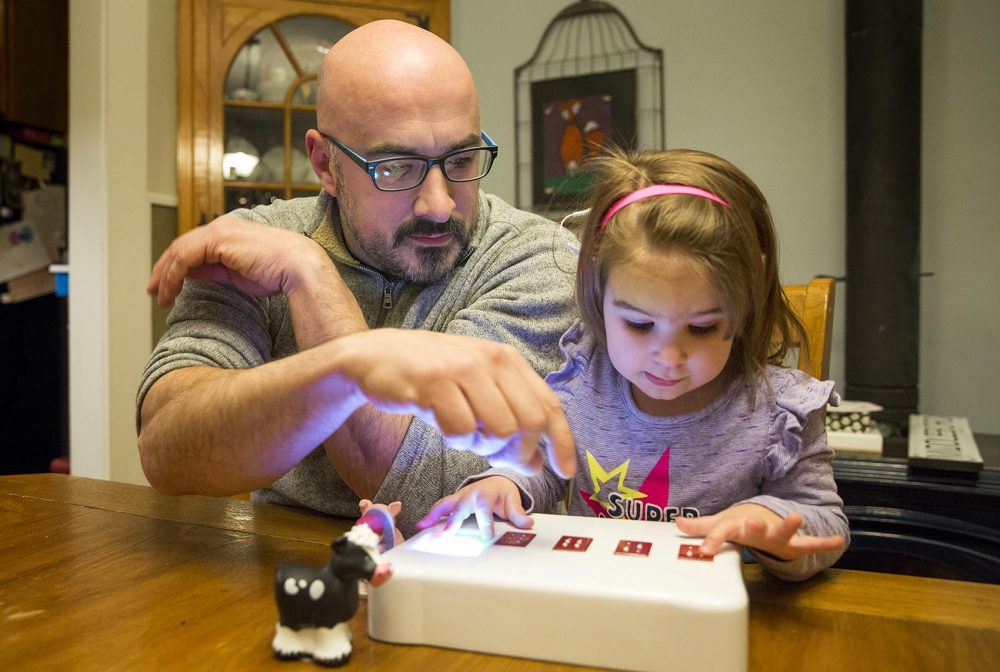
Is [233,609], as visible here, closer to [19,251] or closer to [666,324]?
[666,324]

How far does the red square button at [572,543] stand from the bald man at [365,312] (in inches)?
2.7

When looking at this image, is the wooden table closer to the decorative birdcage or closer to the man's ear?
the man's ear

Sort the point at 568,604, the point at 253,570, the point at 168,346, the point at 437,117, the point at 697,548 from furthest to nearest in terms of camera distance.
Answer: the point at 437,117 < the point at 168,346 < the point at 253,570 < the point at 697,548 < the point at 568,604

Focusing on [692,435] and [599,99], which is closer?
[692,435]

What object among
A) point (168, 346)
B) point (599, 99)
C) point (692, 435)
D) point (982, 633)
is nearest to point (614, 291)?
point (692, 435)

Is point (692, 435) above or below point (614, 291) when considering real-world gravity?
below

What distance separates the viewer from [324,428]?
3.19 ft

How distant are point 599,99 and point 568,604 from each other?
3.37 meters

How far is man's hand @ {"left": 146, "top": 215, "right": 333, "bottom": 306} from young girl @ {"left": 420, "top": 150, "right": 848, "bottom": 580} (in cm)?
41

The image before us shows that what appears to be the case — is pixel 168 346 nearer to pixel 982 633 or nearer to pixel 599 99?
pixel 982 633

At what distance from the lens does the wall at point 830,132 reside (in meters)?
3.16

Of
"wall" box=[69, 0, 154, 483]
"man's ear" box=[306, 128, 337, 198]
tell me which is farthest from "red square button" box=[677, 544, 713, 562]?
"wall" box=[69, 0, 154, 483]

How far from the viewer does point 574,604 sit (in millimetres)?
655

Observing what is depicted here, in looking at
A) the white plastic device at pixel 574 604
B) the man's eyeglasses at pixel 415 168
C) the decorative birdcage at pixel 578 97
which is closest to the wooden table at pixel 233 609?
the white plastic device at pixel 574 604
